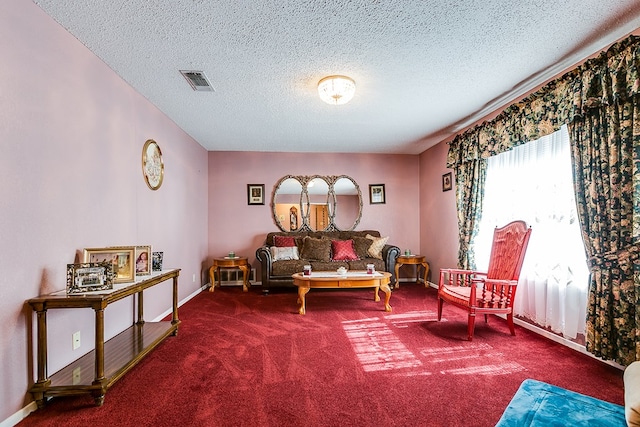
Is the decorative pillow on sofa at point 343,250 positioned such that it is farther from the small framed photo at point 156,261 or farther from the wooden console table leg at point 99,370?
the wooden console table leg at point 99,370

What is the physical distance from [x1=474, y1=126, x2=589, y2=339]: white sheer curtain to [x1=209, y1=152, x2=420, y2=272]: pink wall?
8.57ft

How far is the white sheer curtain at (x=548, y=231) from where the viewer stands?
9.43 feet

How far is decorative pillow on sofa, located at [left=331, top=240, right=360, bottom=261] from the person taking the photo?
5.56 m

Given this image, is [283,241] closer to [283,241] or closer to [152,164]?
[283,241]

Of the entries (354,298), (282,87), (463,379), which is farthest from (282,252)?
(463,379)

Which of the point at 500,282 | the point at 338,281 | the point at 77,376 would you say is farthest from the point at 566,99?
the point at 77,376

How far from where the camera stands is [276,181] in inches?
245

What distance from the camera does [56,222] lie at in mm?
2221

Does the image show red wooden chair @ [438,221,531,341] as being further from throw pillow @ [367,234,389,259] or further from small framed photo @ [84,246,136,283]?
small framed photo @ [84,246,136,283]

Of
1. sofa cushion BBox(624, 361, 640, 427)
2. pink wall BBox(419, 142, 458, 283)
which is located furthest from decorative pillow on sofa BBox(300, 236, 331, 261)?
sofa cushion BBox(624, 361, 640, 427)

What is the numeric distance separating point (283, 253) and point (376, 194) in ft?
7.34

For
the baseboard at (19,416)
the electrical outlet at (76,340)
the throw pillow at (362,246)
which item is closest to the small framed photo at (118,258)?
the electrical outlet at (76,340)

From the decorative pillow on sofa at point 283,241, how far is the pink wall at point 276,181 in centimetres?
45

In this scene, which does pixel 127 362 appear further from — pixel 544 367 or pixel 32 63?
pixel 544 367
